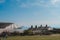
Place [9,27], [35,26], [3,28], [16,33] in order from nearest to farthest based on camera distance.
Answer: [16,33] < [3,28] < [9,27] < [35,26]

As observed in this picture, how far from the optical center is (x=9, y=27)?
80500 millimetres

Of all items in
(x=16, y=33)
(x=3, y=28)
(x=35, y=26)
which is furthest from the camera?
(x=35, y=26)

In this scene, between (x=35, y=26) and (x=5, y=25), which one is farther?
(x=35, y=26)

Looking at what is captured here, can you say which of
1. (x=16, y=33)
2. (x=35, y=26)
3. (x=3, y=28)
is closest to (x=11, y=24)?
(x=3, y=28)

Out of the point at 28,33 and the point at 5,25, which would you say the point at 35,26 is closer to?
the point at 5,25

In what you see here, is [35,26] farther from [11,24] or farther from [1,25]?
[1,25]

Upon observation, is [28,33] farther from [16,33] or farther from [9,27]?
[9,27]

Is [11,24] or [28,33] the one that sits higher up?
[11,24]

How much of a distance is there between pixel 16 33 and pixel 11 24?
82.3ft

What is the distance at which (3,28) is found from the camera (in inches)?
2965

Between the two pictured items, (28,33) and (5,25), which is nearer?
(28,33)

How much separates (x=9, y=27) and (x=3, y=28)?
566 cm

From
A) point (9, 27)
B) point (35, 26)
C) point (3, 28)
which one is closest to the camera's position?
point (3, 28)

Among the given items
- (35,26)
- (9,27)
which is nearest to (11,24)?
(9,27)
